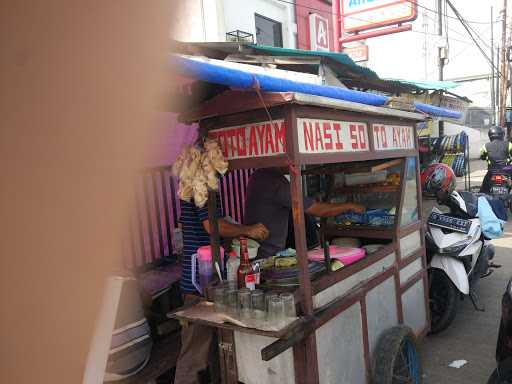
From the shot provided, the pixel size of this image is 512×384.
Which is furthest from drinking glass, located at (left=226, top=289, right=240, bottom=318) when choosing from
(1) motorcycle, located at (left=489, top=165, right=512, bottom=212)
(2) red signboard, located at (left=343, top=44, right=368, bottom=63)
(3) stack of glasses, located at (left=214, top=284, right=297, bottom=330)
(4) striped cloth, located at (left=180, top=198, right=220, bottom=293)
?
(2) red signboard, located at (left=343, top=44, right=368, bottom=63)

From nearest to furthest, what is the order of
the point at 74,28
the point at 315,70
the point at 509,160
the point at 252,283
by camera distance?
the point at 74,28
the point at 252,283
the point at 315,70
the point at 509,160

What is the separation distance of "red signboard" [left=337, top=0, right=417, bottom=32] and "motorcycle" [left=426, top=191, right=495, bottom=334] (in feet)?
17.2

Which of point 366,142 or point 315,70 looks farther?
point 315,70

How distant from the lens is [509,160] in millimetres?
8766

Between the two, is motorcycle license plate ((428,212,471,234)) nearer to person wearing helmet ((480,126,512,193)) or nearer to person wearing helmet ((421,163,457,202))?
person wearing helmet ((421,163,457,202))

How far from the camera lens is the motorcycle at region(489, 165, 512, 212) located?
26.7ft

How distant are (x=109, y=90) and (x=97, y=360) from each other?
1.44 m

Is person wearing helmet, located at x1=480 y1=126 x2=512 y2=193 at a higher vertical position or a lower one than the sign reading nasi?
lower

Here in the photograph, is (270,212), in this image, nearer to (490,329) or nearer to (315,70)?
(490,329)

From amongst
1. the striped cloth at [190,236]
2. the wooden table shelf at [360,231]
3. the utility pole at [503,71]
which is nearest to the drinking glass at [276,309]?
the striped cloth at [190,236]

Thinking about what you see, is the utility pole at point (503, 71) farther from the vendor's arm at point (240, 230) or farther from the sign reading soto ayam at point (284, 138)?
the vendor's arm at point (240, 230)

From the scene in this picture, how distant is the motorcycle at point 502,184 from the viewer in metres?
8.14

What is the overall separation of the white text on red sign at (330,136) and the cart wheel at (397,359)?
1237 millimetres

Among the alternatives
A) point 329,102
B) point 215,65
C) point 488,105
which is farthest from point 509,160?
point 488,105
